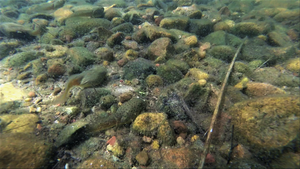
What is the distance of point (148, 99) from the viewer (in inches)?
113

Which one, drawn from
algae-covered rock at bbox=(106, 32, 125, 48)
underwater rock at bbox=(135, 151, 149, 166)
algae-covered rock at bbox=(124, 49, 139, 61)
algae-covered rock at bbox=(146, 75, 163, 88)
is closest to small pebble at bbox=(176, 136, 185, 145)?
underwater rock at bbox=(135, 151, 149, 166)

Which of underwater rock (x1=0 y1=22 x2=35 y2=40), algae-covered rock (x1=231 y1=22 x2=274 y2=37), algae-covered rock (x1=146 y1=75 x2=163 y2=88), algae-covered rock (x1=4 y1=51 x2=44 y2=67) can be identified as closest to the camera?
algae-covered rock (x1=146 y1=75 x2=163 y2=88)

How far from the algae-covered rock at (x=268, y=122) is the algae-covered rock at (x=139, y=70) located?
1.96m

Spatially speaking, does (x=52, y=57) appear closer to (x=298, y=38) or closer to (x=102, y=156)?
(x=102, y=156)

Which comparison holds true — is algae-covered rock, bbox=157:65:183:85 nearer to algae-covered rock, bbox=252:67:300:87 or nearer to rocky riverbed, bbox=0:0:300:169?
rocky riverbed, bbox=0:0:300:169

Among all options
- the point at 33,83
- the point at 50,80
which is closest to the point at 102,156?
the point at 50,80

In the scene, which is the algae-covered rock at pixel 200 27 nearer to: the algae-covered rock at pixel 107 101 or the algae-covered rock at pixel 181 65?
the algae-covered rock at pixel 181 65

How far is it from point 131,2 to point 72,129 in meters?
9.50

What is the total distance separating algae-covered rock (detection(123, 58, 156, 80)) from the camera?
332 cm

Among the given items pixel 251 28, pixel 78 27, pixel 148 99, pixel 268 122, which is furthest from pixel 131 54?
pixel 251 28

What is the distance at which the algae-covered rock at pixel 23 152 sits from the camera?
5.81 feet

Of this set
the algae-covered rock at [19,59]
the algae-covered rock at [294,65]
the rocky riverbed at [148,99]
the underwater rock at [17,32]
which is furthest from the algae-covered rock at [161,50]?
the underwater rock at [17,32]

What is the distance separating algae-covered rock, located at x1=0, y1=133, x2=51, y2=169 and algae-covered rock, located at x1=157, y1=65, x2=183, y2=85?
2.45 meters

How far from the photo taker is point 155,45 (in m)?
3.80
